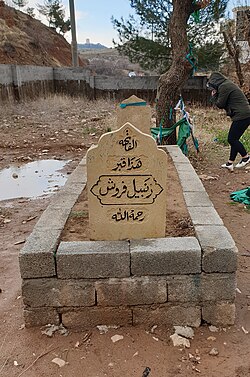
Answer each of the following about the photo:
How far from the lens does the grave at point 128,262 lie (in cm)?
244

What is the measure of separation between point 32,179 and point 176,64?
3.35 metres

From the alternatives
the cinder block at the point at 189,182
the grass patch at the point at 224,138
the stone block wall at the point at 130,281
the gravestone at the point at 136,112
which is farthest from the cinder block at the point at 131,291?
the grass patch at the point at 224,138

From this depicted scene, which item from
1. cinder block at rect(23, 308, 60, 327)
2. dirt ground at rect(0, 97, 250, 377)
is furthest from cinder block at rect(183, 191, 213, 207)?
cinder block at rect(23, 308, 60, 327)

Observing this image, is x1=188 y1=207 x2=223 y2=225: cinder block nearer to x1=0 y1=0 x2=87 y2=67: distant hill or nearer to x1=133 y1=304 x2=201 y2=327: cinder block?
x1=133 y1=304 x2=201 y2=327: cinder block

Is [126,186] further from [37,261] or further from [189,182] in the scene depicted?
[189,182]

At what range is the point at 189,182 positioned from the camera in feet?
13.2

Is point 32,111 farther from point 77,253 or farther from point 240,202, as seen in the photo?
point 77,253

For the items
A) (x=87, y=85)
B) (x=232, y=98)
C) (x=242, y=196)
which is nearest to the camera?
(x=242, y=196)

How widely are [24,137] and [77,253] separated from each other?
7.72m

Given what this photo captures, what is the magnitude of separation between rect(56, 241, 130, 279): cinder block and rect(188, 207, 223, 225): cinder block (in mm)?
729

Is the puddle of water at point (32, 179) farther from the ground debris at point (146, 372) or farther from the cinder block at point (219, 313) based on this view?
the ground debris at point (146, 372)

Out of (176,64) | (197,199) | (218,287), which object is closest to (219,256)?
(218,287)

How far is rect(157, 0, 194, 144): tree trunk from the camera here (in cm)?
692

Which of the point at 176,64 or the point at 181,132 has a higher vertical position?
the point at 176,64
